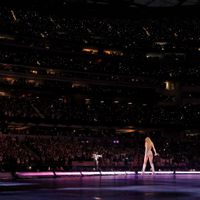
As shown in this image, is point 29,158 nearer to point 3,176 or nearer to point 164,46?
point 3,176

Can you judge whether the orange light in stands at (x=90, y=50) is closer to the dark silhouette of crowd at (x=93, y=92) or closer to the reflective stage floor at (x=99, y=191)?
the dark silhouette of crowd at (x=93, y=92)

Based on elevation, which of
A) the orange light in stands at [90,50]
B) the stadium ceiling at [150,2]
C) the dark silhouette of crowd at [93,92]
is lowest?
the dark silhouette of crowd at [93,92]

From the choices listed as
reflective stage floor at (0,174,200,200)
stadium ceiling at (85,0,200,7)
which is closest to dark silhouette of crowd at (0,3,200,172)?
stadium ceiling at (85,0,200,7)

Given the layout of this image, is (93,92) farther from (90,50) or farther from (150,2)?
(150,2)

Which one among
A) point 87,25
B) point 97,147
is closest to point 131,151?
point 97,147

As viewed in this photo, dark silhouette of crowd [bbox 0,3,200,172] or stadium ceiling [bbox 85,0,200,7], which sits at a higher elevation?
stadium ceiling [bbox 85,0,200,7]

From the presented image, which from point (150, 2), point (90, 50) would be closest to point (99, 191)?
point (90, 50)

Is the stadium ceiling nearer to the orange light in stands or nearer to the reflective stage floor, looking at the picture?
the orange light in stands

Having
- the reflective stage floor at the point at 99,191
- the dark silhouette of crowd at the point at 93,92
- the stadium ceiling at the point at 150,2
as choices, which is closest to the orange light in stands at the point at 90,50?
the dark silhouette of crowd at the point at 93,92

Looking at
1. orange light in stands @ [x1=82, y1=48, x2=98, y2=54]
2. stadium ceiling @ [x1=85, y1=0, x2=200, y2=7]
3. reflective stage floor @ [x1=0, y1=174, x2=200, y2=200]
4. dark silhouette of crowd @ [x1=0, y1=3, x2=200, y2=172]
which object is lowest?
reflective stage floor @ [x1=0, y1=174, x2=200, y2=200]

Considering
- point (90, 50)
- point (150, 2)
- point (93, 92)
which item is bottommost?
point (93, 92)

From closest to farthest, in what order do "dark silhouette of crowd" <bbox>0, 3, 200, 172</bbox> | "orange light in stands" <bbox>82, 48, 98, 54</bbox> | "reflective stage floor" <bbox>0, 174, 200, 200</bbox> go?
"reflective stage floor" <bbox>0, 174, 200, 200</bbox>, "dark silhouette of crowd" <bbox>0, 3, 200, 172</bbox>, "orange light in stands" <bbox>82, 48, 98, 54</bbox>

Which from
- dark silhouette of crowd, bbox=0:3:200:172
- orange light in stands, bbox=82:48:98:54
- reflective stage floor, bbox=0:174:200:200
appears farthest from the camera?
orange light in stands, bbox=82:48:98:54

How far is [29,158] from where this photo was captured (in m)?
28.4
